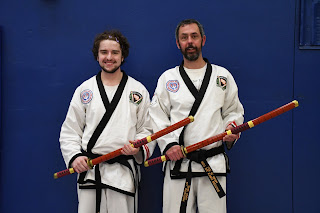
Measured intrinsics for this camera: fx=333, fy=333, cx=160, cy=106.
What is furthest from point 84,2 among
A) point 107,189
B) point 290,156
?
point 290,156

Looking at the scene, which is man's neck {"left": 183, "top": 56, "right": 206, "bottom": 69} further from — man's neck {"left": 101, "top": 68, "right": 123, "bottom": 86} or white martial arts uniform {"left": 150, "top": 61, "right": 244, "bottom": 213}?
man's neck {"left": 101, "top": 68, "right": 123, "bottom": 86}

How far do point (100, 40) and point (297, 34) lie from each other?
177 cm

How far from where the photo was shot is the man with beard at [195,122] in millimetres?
2412

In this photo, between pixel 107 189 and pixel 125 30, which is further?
pixel 125 30

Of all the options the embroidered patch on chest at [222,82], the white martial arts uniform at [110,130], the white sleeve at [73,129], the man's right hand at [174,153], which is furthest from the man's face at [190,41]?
the white sleeve at [73,129]

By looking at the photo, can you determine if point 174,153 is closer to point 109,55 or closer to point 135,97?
point 135,97

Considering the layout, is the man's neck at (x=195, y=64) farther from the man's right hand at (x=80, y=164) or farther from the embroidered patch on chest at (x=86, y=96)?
the man's right hand at (x=80, y=164)

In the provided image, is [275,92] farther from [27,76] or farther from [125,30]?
[27,76]

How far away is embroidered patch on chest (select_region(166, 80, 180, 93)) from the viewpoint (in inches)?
99.8

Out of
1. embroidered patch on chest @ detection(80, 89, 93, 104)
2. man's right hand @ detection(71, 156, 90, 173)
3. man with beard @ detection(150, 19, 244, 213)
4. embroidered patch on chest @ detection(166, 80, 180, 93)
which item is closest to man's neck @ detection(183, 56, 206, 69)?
man with beard @ detection(150, 19, 244, 213)

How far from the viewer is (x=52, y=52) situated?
10.3 ft

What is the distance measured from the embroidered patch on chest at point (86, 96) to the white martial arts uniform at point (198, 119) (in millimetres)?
496

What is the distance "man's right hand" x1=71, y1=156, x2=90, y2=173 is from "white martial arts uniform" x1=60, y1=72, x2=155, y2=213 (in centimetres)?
4

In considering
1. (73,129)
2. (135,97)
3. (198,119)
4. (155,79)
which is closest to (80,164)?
(73,129)
